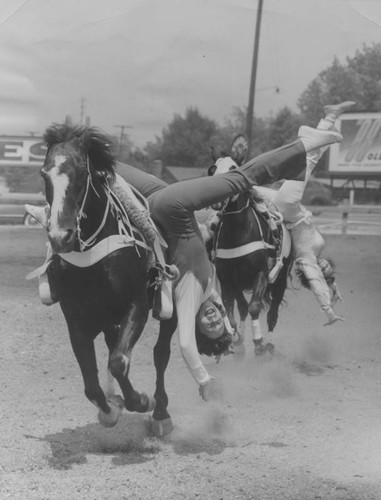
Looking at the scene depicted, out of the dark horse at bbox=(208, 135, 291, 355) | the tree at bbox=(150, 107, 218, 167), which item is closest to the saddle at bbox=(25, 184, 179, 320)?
the dark horse at bbox=(208, 135, 291, 355)

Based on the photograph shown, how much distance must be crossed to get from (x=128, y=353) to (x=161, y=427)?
0.82 meters

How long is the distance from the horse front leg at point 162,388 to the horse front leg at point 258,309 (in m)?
2.40

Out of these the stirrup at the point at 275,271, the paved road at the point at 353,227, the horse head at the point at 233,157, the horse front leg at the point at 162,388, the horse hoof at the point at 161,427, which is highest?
the horse head at the point at 233,157

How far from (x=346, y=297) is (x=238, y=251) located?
4406 mm

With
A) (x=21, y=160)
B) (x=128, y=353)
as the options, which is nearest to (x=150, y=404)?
(x=128, y=353)

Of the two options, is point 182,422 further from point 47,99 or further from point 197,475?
point 47,99

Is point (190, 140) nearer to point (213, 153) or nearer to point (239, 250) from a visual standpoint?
point (239, 250)

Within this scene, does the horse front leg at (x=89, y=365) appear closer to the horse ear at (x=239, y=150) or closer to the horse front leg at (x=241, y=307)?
the horse ear at (x=239, y=150)

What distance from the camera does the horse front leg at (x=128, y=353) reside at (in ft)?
16.0

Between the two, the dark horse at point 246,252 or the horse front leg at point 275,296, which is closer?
the dark horse at point 246,252

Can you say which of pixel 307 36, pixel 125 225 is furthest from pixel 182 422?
pixel 307 36

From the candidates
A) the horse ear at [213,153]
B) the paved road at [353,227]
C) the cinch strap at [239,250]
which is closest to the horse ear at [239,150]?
the horse ear at [213,153]

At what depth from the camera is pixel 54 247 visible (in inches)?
171

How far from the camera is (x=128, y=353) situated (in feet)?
16.3
